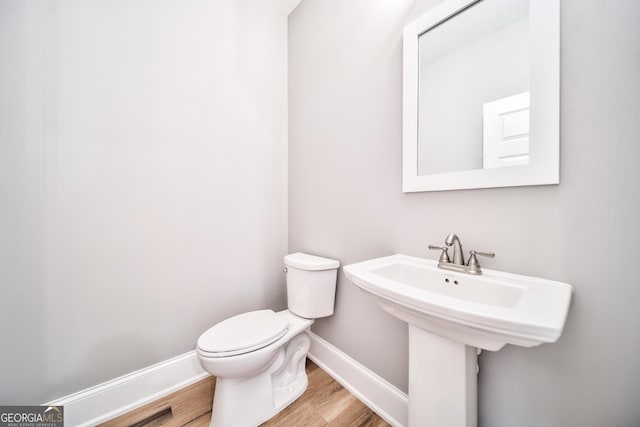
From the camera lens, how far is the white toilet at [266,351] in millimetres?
1052

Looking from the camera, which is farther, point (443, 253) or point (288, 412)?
point (288, 412)

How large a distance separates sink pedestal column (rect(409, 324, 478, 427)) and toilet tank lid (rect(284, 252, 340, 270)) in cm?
62

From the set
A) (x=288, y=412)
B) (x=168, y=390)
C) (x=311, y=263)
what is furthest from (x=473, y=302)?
(x=168, y=390)

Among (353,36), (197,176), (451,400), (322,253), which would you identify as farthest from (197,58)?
(451,400)

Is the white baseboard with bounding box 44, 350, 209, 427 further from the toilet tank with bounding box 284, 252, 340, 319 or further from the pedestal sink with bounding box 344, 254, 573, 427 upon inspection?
the pedestal sink with bounding box 344, 254, 573, 427

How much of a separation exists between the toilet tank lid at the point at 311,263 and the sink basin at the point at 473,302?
44 cm

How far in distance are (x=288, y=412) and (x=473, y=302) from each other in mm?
1141

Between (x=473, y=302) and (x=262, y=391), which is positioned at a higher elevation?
(x=473, y=302)

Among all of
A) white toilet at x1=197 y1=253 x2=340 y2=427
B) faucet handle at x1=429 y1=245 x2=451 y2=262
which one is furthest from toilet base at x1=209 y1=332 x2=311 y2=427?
faucet handle at x1=429 y1=245 x2=451 y2=262

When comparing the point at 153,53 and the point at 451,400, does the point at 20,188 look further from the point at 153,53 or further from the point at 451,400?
the point at 451,400

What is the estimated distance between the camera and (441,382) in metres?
0.78

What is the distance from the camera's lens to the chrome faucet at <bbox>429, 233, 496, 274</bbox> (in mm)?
826

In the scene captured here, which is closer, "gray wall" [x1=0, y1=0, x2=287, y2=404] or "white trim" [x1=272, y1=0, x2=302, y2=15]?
"gray wall" [x1=0, y1=0, x2=287, y2=404]

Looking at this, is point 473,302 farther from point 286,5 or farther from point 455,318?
point 286,5
